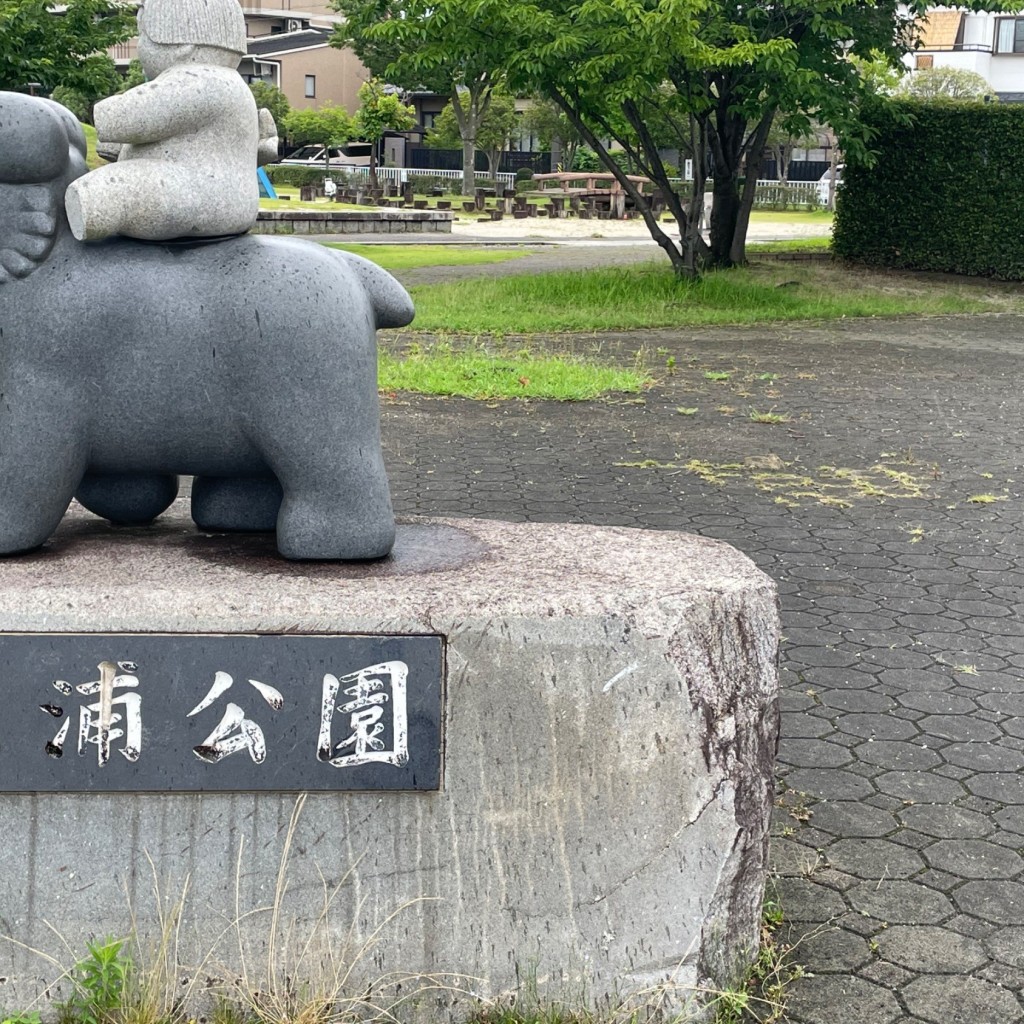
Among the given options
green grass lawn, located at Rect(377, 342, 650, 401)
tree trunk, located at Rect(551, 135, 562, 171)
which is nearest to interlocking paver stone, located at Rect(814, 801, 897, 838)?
green grass lawn, located at Rect(377, 342, 650, 401)

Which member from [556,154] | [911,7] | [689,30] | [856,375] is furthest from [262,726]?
[556,154]

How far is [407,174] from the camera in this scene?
48.1m

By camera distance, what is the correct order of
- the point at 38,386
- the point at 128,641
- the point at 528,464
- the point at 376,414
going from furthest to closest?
the point at 528,464 → the point at 376,414 → the point at 38,386 → the point at 128,641

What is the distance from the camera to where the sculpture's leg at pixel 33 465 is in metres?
2.85

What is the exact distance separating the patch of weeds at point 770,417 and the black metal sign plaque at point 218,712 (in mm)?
6938

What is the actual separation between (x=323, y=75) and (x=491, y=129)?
12.1 metres

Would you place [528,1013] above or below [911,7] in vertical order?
below

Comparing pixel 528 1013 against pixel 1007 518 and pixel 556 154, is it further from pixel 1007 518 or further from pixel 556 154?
pixel 556 154

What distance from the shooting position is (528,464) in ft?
25.8

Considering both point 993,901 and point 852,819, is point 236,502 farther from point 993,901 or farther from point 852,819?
point 993,901

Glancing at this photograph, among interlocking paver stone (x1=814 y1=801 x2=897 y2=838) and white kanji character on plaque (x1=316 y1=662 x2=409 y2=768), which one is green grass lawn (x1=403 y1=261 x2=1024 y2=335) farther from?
white kanji character on plaque (x1=316 y1=662 x2=409 y2=768)

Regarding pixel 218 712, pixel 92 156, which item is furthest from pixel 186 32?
pixel 92 156

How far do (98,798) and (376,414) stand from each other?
102 cm

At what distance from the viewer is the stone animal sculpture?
282 centimetres
